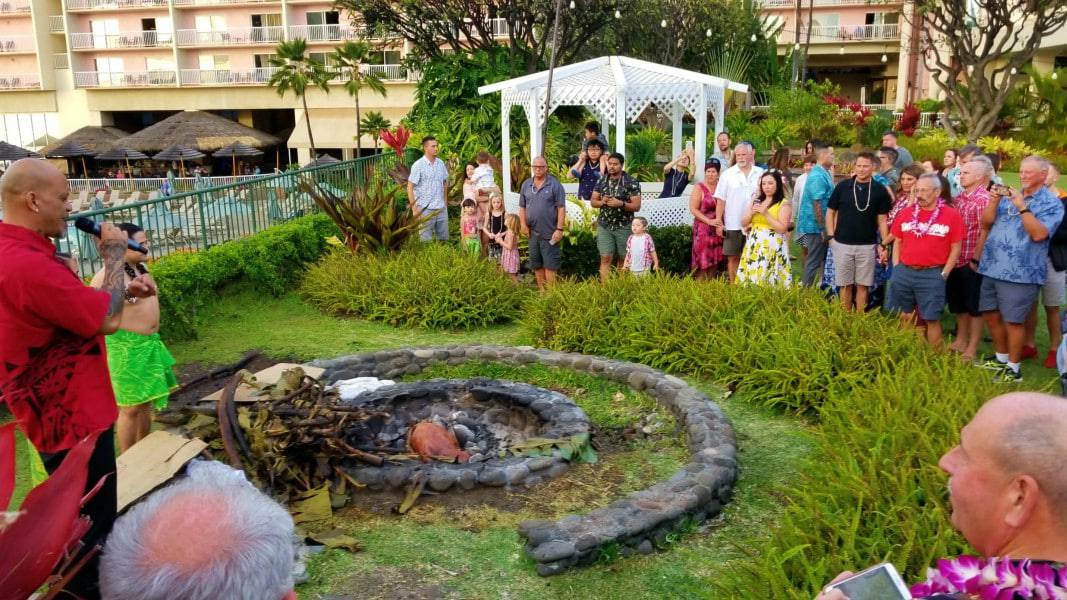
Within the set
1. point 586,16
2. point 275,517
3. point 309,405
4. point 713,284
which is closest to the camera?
point 275,517

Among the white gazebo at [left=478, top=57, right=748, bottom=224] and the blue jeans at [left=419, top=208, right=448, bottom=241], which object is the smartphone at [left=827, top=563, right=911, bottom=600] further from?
the white gazebo at [left=478, top=57, right=748, bottom=224]

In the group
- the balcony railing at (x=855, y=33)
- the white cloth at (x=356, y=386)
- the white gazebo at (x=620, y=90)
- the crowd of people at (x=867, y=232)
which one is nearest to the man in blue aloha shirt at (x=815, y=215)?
the crowd of people at (x=867, y=232)

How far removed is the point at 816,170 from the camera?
8.43 m

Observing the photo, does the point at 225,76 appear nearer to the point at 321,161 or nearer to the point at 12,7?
the point at 12,7

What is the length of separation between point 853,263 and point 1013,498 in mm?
6262

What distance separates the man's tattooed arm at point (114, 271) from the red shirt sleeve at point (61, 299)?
0.11 m

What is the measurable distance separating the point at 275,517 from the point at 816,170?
784 cm

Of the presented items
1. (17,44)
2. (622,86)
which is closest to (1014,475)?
(622,86)

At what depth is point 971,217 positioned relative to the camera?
21.9 feet

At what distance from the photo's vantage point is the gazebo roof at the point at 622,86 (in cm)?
1189

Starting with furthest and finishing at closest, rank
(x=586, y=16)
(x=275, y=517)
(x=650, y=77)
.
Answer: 1. (x=586, y=16)
2. (x=650, y=77)
3. (x=275, y=517)

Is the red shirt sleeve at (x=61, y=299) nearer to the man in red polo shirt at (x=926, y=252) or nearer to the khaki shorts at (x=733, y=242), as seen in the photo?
the man in red polo shirt at (x=926, y=252)

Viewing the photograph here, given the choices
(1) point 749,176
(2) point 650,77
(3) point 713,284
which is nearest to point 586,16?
(2) point 650,77

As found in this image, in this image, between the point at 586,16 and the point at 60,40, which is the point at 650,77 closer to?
the point at 586,16
